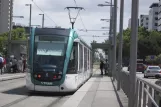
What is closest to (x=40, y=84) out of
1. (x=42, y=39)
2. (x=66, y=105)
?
(x=42, y=39)

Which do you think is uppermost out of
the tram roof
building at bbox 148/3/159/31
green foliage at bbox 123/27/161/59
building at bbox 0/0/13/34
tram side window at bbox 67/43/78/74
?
building at bbox 148/3/159/31

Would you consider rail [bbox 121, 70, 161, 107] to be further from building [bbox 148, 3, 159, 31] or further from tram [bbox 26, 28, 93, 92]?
building [bbox 148, 3, 159, 31]

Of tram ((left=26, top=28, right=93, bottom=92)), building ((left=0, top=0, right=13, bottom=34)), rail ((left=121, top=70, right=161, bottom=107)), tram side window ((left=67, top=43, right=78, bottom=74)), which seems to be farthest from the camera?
building ((left=0, top=0, right=13, bottom=34))

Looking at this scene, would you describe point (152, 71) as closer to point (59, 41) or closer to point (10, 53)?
point (10, 53)

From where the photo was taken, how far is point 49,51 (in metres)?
18.9

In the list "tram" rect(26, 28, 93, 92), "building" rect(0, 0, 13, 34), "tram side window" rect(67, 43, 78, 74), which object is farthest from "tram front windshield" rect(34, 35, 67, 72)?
"building" rect(0, 0, 13, 34)

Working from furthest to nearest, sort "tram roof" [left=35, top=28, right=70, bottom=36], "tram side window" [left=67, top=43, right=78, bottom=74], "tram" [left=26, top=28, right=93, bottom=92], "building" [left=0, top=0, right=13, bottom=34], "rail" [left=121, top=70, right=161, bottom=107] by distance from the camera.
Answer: "building" [left=0, top=0, right=13, bottom=34] → "tram roof" [left=35, top=28, right=70, bottom=36] → "tram side window" [left=67, top=43, right=78, bottom=74] → "tram" [left=26, top=28, right=93, bottom=92] → "rail" [left=121, top=70, right=161, bottom=107]

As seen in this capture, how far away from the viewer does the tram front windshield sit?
18.6m

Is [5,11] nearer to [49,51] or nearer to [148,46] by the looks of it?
[49,51]

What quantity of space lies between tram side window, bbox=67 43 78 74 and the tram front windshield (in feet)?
1.54

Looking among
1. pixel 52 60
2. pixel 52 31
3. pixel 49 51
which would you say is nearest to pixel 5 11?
pixel 52 31

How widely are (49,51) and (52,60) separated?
1.60 ft

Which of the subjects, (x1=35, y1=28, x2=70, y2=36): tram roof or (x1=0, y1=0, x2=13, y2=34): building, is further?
(x1=0, y1=0, x2=13, y2=34): building

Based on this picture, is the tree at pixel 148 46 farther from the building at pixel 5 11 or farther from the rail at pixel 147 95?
the rail at pixel 147 95
